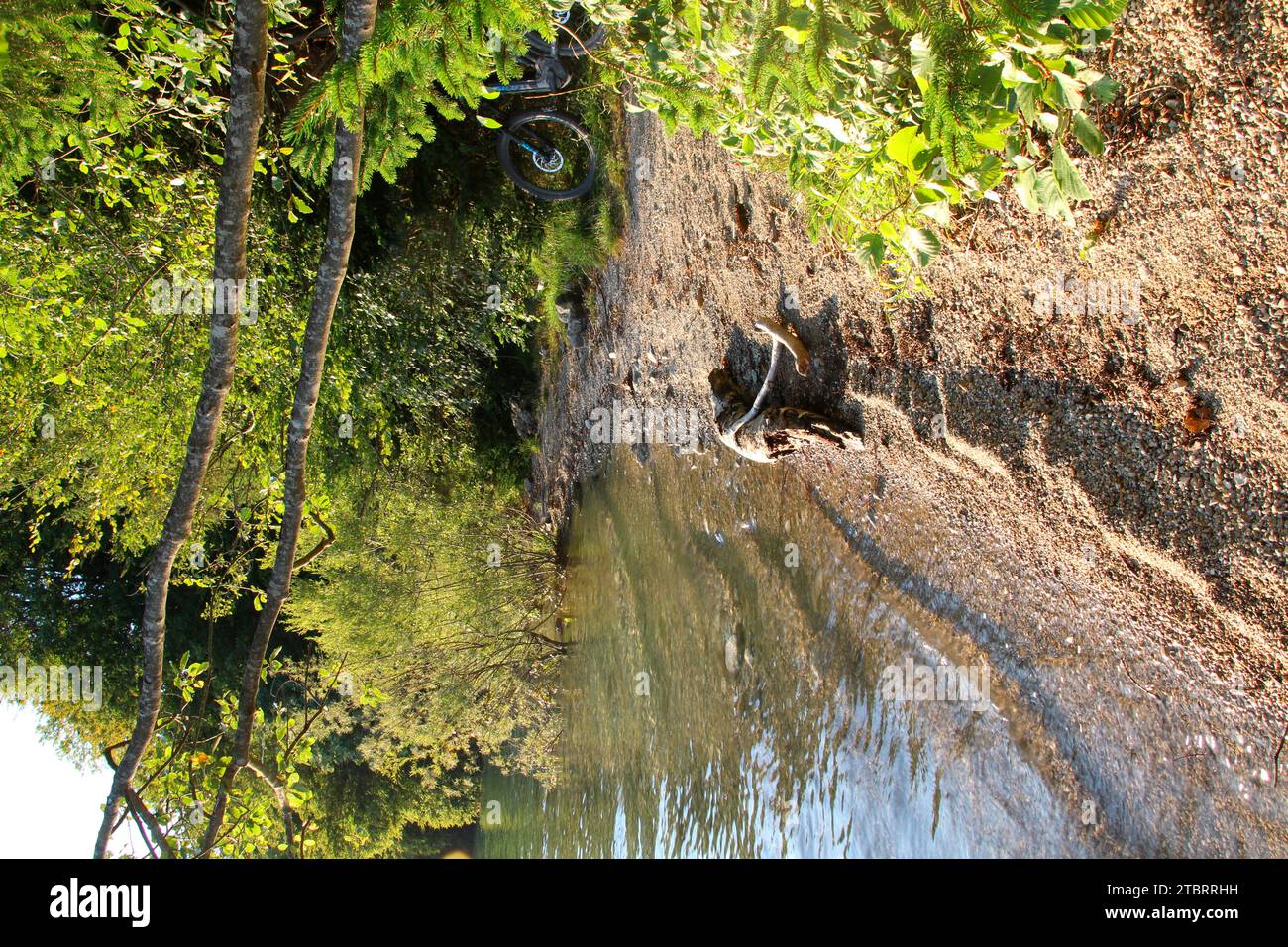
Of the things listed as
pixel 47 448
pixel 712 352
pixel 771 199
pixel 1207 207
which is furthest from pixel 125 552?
pixel 1207 207

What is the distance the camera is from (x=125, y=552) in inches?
592

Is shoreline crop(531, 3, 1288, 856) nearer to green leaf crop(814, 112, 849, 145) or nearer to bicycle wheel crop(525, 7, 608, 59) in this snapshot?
green leaf crop(814, 112, 849, 145)

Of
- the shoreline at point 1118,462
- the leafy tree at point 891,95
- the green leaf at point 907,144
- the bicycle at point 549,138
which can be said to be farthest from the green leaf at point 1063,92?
the bicycle at point 549,138

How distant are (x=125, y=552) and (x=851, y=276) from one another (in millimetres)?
14509

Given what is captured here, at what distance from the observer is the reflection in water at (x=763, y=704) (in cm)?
459

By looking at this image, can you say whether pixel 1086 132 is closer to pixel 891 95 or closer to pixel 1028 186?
pixel 1028 186

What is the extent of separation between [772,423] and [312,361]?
317cm

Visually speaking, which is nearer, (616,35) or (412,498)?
(616,35)

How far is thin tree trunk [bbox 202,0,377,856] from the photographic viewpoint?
328 cm

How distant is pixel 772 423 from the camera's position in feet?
19.2

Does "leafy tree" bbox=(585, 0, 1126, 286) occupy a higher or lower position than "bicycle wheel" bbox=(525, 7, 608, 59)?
lower

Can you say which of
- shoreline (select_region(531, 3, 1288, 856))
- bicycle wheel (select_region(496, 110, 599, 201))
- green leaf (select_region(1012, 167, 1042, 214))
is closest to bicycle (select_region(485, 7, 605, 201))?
bicycle wheel (select_region(496, 110, 599, 201))

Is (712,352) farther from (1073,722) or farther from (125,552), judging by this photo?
(125,552)
